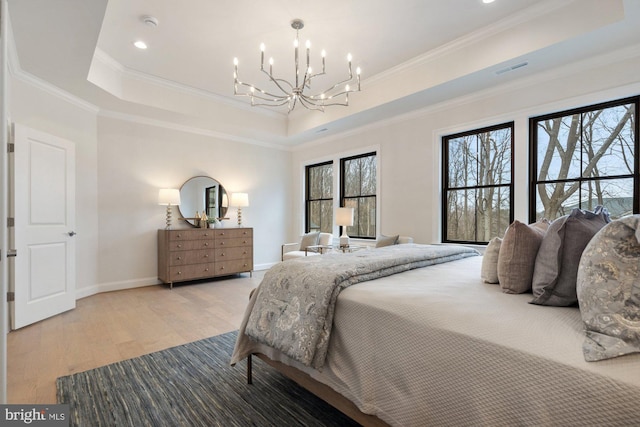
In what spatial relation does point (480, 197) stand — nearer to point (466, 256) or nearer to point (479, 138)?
point (479, 138)

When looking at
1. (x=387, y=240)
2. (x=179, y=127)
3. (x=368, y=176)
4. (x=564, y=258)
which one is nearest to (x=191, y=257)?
(x=179, y=127)

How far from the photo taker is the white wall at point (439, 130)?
3.06 meters

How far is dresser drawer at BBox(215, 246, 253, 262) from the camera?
510cm

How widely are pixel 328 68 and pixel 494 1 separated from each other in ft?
6.31

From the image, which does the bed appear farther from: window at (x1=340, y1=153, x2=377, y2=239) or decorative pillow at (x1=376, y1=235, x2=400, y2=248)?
window at (x1=340, y1=153, x2=377, y2=239)

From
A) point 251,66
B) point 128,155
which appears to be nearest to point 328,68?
point 251,66

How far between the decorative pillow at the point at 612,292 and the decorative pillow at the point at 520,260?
0.36 metres

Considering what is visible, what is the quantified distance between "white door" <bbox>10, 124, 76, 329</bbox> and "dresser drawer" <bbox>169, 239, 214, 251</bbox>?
3.93 feet

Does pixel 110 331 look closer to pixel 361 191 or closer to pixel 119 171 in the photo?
pixel 119 171

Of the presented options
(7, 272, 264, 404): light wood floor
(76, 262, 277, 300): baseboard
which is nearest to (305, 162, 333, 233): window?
(7, 272, 264, 404): light wood floor

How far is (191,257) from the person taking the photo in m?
4.78

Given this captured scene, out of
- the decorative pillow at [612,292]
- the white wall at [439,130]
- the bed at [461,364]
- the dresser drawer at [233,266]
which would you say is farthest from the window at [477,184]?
the dresser drawer at [233,266]

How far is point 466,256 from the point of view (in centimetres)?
275

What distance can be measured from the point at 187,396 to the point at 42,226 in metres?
2.74
